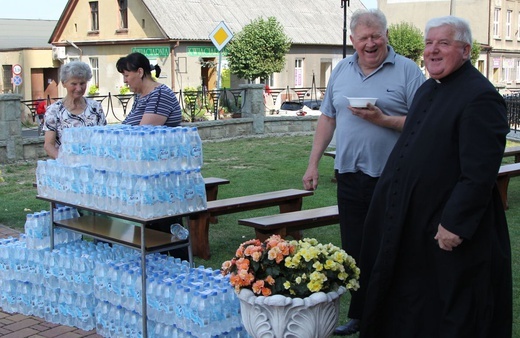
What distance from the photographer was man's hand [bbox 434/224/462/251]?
366 cm

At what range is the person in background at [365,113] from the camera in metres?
4.72

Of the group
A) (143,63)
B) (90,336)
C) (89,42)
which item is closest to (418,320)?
(90,336)

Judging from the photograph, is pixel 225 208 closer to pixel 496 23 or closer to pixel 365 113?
pixel 365 113

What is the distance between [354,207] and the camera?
4.93 meters

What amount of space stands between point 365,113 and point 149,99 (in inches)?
80.5

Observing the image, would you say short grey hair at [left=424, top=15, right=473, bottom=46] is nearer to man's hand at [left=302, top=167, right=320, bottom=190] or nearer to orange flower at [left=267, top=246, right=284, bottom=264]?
orange flower at [left=267, top=246, right=284, bottom=264]

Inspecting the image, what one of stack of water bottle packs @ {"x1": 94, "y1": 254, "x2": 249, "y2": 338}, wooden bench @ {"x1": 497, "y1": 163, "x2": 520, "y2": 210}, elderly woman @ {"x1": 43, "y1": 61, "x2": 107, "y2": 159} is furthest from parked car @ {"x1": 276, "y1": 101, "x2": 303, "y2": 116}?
stack of water bottle packs @ {"x1": 94, "y1": 254, "x2": 249, "y2": 338}

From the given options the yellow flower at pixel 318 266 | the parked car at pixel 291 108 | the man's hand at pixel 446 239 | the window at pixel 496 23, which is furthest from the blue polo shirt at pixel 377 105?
the window at pixel 496 23

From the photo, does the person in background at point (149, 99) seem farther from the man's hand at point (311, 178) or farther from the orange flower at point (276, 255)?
the orange flower at point (276, 255)

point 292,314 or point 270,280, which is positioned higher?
point 270,280

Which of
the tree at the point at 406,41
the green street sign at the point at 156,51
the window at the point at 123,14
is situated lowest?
the green street sign at the point at 156,51

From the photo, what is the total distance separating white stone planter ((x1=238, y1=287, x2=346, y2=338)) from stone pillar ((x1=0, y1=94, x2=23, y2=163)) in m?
12.1

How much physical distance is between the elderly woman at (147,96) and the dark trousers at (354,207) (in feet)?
5.37

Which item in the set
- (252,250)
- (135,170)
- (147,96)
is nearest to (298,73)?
(147,96)
